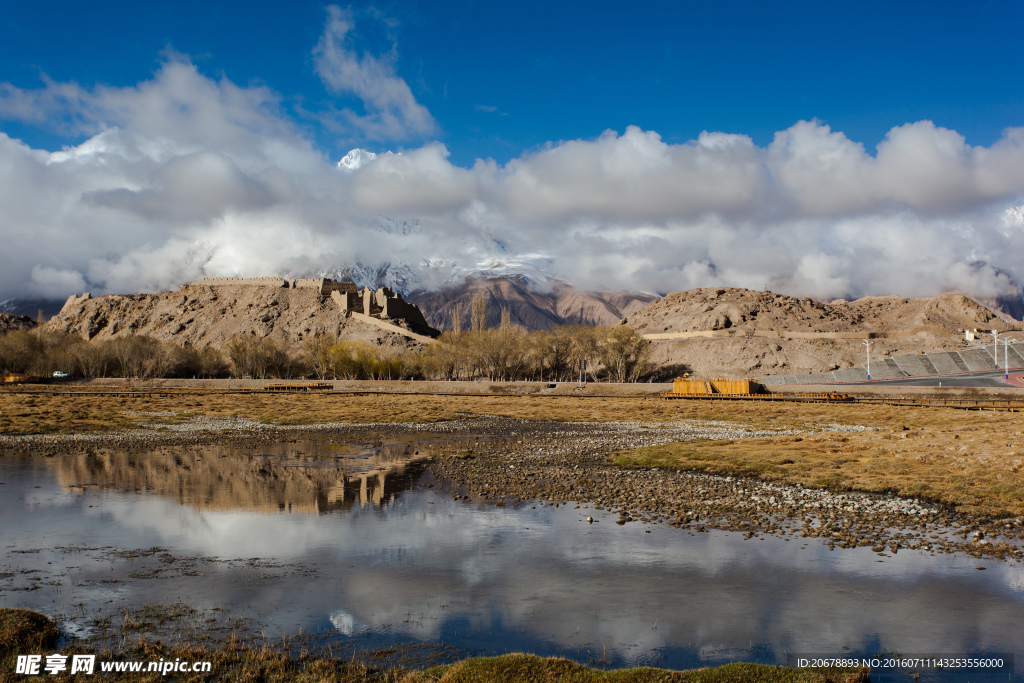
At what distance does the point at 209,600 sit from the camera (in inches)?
432

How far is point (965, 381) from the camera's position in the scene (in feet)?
234

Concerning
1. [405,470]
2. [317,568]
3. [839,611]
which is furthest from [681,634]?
[405,470]

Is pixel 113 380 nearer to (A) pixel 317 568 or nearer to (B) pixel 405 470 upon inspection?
(B) pixel 405 470

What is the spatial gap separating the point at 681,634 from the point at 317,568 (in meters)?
7.03

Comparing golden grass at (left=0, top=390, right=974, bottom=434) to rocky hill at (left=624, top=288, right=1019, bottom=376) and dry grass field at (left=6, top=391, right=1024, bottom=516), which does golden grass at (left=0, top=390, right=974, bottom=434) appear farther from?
rocky hill at (left=624, top=288, right=1019, bottom=376)

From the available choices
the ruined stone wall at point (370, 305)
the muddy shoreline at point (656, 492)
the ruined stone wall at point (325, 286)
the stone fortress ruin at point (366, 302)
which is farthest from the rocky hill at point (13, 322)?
the muddy shoreline at point (656, 492)

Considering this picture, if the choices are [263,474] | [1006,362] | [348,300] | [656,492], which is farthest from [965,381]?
[348,300]

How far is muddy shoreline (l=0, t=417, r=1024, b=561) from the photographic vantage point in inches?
587

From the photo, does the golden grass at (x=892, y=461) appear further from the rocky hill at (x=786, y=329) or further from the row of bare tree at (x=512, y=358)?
the rocky hill at (x=786, y=329)

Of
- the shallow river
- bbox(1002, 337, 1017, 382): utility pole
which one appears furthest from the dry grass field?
bbox(1002, 337, 1017, 382): utility pole

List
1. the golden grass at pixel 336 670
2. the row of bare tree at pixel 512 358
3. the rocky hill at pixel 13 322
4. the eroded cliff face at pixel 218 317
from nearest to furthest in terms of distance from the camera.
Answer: the golden grass at pixel 336 670, the row of bare tree at pixel 512 358, the eroded cliff face at pixel 218 317, the rocky hill at pixel 13 322

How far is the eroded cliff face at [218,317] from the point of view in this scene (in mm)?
138625

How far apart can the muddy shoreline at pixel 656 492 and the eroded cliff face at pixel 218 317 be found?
93610 mm

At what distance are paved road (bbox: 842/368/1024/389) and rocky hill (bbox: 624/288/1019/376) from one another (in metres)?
28.8
